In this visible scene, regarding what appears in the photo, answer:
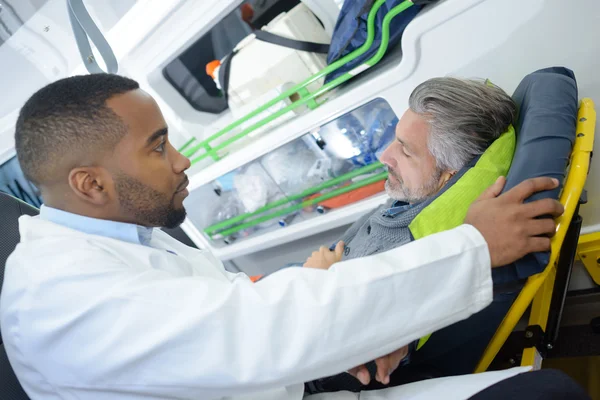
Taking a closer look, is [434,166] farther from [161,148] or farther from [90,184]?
[90,184]

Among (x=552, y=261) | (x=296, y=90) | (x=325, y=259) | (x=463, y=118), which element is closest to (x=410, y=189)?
(x=463, y=118)

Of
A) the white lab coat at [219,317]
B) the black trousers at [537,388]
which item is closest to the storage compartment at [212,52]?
the white lab coat at [219,317]

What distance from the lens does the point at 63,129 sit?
3.45ft

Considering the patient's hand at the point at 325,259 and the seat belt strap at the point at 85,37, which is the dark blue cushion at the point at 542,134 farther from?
the seat belt strap at the point at 85,37

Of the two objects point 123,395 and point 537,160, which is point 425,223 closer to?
point 537,160

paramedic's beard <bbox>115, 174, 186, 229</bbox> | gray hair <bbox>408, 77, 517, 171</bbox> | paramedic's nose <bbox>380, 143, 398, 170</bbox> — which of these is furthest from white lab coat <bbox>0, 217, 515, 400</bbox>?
paramedic's nose <bbox>380, 143, 398, 170</bbox>

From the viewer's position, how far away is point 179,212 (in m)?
1.21

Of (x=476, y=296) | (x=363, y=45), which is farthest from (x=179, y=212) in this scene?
(x=363, y=45)

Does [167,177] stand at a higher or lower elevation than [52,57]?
lower

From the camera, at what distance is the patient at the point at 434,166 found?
1.16m

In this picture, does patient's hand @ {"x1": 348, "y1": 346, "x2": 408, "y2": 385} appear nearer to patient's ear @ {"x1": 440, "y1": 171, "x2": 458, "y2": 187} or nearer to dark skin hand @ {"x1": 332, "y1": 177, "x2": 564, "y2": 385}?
dark skin hand @ {"x1": 332, "y1": 177, "x2": 564, "y2": 385}

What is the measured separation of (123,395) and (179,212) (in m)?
0.52

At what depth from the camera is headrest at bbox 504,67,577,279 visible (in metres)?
0.95

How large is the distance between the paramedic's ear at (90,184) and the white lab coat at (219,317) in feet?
0.80
